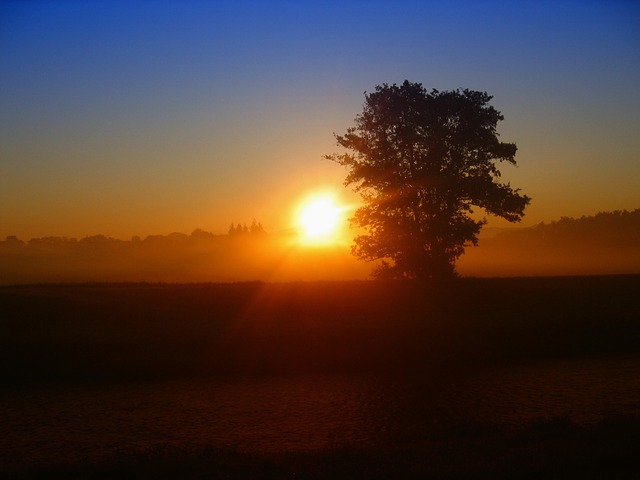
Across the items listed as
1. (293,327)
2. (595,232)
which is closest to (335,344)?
(293,327)

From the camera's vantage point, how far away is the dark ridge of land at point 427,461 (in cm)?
1024

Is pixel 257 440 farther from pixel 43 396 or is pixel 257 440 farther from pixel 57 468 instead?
pixel 43 396

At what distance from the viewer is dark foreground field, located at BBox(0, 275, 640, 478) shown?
36.4 feet

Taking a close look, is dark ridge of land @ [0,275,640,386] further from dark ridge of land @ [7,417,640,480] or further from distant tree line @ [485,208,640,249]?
distant tree line @ [485,208,640,249]

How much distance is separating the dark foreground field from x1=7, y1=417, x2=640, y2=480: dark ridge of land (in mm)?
37

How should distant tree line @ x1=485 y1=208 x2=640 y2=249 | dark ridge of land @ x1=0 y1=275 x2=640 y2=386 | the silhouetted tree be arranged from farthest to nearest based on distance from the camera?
distant tree line @ x1=485 y1=208 x2=640 y2=249 < the silhouetted tree < dark ridge of land @ x1=0 y1=275 x2=640 y2=386

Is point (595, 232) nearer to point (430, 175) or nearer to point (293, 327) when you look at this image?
point (430, 175)

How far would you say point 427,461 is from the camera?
36.0ft

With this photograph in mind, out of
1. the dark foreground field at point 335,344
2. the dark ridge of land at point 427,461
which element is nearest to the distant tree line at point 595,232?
the dark foreground field at point 335,344

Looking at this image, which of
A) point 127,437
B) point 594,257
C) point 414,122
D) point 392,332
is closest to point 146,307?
point 392,332

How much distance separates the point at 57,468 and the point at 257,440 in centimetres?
458

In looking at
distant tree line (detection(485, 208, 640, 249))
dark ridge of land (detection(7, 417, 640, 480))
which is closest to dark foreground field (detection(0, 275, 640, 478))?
dark ridge of land (detection(7, 417, 640, 480))

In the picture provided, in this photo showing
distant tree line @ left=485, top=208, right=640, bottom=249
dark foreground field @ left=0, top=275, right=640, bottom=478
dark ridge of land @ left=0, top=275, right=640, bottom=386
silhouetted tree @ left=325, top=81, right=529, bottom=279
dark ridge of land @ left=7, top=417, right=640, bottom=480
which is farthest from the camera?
distant tree line @ left=485, top=208, right=640, bottom=249

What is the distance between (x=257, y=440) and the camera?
47.9ft
